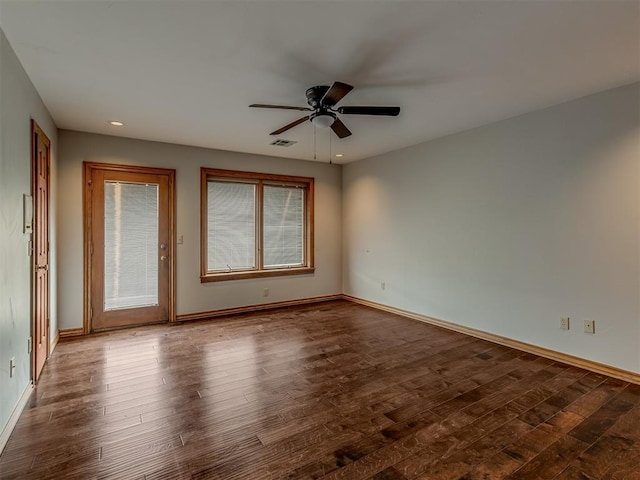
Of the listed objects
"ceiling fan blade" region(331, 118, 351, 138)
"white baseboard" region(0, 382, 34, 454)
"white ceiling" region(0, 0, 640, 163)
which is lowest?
→ "white baseboard" region(0, 382, 34, 454)

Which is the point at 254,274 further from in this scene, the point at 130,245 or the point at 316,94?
the point at 316,94

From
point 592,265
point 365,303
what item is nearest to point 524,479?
point 592,265

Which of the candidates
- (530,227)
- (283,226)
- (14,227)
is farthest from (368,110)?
(283,226)

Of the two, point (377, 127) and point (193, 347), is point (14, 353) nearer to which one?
point (193, 347)

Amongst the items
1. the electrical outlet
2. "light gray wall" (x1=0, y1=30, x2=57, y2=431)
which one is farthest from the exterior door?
the electrical outlet

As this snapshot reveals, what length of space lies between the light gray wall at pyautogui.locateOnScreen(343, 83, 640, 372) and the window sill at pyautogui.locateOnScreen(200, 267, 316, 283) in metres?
1.44

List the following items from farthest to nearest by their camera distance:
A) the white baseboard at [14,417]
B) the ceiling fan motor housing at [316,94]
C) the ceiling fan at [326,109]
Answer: the ceiling fan motor housing at [316,94] → the ceiling fan at [326,109] → the white baseboard at [14,417]

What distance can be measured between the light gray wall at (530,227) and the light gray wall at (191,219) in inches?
46.5

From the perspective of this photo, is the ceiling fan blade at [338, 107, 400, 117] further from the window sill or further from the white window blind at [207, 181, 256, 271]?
the window sill

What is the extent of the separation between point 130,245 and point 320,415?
3.50m

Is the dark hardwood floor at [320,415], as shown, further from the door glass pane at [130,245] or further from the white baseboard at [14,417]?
the door glass pane at [130,245]

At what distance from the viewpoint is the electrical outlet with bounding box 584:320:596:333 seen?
3.19m

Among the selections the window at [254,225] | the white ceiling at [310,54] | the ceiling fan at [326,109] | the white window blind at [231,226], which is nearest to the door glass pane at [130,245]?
the window at [254,225]

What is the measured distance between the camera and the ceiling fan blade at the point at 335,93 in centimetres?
231
